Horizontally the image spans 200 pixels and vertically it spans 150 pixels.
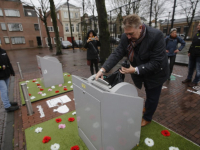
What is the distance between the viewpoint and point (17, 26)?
26.5 metres

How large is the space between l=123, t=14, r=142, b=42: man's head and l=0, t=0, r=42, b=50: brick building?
30114 millimetres

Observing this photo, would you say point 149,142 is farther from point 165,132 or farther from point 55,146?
point 55,146

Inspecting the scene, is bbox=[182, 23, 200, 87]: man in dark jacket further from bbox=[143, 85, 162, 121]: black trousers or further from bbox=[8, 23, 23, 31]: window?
bbox=[8, 23, 23, 31]: window

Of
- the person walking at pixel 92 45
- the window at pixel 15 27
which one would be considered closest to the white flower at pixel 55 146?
the person walking at pixel 92 45

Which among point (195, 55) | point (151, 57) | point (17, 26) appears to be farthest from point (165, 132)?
point (17, 26)

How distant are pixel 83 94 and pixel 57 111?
190 centimetres

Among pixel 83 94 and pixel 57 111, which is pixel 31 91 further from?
pixel 83 94

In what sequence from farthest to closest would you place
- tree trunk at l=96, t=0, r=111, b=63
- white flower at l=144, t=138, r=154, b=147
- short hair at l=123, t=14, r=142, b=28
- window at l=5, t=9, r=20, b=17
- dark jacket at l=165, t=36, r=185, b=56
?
window at l=5, t=9, r=20, b=17 < tree trunk at l=96, t=0, r=111, b=63 < dark jacket at l=165, t=36, r=185, b=56 < white flower at l=144, t=138, r=154, b=147 < short hair at l=123, t=14, r=142, b=28

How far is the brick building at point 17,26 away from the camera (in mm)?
24875

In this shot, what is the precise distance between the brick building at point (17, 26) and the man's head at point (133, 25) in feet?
98.8

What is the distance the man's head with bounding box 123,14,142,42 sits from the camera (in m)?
1.52

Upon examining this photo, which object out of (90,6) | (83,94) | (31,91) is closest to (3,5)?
(90,6)

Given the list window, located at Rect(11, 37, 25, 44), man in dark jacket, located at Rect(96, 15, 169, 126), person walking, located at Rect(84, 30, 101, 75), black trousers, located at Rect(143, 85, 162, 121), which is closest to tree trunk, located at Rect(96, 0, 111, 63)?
person walking, located at Rect(84, 30, 101, 75)

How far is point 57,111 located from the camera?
10.3 ft
